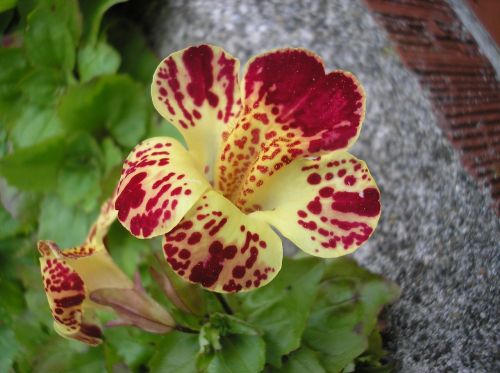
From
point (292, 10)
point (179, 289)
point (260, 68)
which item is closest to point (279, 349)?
point (179, 289)

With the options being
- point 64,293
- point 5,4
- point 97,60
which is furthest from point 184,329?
point 5,4

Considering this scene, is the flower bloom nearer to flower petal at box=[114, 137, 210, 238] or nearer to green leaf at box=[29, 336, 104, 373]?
flower petal at box=[114, 137, 210, 238]

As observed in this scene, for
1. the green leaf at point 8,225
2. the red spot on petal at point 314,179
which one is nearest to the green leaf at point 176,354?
the red spot on petal at point 314,179

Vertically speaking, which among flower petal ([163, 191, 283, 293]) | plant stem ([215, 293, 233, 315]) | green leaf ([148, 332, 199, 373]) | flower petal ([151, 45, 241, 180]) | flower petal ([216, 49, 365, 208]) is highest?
flower petal ([216, 49, 365, 208])

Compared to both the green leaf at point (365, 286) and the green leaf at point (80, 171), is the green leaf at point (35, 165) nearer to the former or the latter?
the green leaf at point (80, 171)

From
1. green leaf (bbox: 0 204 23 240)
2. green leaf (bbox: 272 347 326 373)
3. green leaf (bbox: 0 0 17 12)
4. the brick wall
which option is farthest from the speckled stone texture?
green leaf (bbox: 0 204 23 240)

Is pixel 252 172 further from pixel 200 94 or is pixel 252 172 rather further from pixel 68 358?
pixel 68 358
